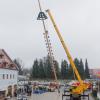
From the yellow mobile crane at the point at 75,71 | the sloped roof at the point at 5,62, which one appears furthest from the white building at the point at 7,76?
the yellow mobile crane at the point at 75,71

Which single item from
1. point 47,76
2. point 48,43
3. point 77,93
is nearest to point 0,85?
point 48,43

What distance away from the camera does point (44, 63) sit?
5674 inches

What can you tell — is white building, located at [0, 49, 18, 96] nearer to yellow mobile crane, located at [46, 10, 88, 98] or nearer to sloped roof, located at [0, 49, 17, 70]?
sloped roof, located at [0, 49, 17, 70]

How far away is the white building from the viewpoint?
62156 mm

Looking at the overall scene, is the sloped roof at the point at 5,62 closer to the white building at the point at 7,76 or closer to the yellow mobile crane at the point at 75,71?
the white building at the point at 7,76

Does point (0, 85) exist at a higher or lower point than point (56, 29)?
lower

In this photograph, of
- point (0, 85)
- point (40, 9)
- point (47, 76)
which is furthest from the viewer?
point (47, 76)

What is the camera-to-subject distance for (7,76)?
65.6 meters

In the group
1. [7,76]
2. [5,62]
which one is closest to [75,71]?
[7,76]

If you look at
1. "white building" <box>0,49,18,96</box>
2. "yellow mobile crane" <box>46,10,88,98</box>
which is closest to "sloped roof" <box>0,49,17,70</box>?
"white building" <box>0,49,18,96</box>

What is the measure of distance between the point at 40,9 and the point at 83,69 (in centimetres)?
8812

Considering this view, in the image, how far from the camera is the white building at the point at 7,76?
204ft

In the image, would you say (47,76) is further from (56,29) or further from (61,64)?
(56,29)

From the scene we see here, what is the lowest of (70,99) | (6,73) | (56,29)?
(70,99)
